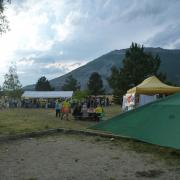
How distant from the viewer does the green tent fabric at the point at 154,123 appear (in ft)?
31.7

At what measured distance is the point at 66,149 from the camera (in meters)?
11.4

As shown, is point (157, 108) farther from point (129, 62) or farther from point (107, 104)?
point (107, 104)

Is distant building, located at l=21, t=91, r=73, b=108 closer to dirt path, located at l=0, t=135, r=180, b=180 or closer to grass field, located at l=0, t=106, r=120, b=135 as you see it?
grass field, located at l=0, t=106, r=120, b=135

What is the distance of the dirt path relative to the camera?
25.4 ft

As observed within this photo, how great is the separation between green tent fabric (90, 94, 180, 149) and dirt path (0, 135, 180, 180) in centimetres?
56

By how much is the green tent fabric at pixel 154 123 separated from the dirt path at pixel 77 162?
0.56 metres

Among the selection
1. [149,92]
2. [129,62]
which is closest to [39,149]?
[149,92]

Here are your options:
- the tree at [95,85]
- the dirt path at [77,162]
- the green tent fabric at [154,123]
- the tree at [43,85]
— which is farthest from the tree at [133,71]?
the tree at [43,85]

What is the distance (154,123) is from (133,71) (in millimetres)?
42985

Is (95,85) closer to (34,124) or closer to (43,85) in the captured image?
(43,85)

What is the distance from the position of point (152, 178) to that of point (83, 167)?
171cm

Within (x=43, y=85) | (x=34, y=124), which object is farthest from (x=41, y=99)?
(x=43, y=85)

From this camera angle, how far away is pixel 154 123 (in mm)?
10109

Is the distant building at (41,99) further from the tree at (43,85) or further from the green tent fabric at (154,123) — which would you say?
the tree at (43,85)
